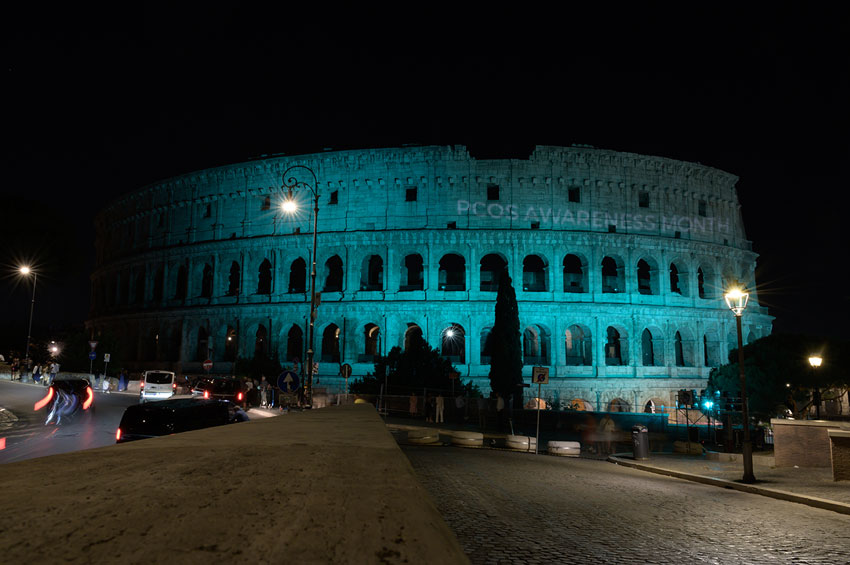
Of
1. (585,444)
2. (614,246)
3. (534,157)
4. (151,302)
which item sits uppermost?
(534,157)

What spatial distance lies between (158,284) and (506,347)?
1247 inches

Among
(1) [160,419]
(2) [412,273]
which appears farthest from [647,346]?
(1) [160,419]

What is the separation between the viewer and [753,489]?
10555mm

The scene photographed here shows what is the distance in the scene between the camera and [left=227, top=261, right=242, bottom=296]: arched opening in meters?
43.3

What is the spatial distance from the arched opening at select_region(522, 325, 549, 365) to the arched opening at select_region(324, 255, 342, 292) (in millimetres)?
13416

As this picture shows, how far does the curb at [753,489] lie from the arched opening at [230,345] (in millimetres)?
34738

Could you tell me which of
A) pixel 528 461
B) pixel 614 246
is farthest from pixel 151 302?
pixel 528 461

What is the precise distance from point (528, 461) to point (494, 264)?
29.3 meters

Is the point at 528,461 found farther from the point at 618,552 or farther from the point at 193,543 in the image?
the point at 193,543

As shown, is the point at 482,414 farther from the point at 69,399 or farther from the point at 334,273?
the point at 334,273

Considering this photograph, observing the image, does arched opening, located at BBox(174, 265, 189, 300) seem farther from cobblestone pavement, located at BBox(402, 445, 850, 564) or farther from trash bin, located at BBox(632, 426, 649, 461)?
cobblestone pavement, located at BBox(402, 445, 850, 564)

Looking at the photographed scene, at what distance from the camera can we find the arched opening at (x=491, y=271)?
131ft

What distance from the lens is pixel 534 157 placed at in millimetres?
39344

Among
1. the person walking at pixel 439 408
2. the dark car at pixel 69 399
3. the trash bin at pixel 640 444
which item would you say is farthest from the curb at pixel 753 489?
the dark car at pixel 69 399
